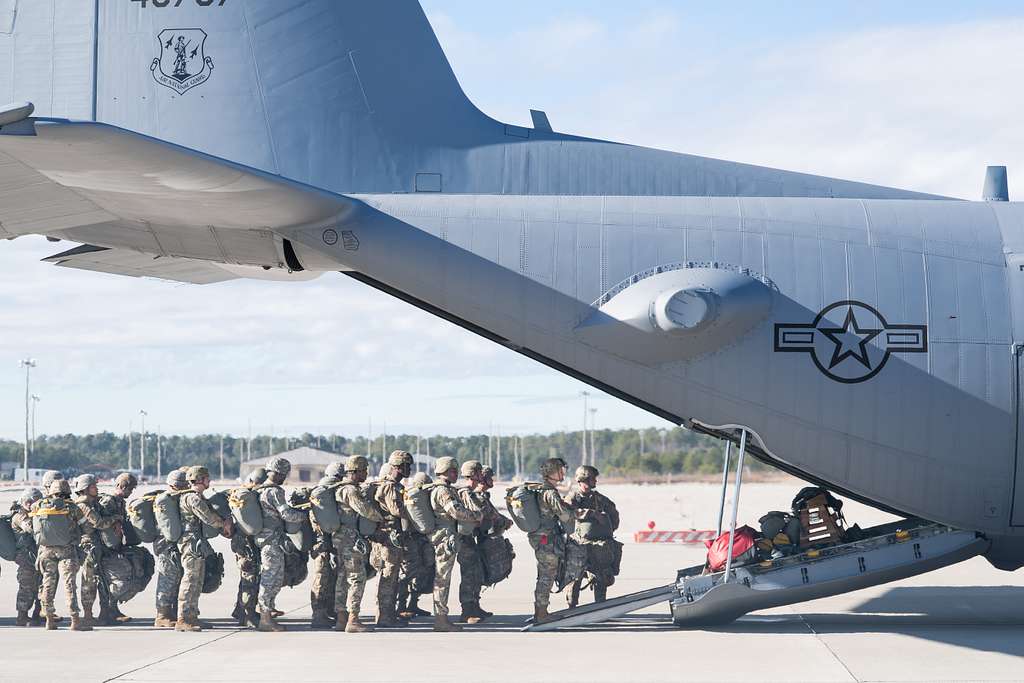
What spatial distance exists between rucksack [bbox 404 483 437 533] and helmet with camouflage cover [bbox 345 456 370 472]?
0.58 m

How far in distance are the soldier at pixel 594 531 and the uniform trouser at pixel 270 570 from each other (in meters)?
3.08

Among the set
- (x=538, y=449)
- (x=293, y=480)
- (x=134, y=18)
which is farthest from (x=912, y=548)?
(x=538, y=449)

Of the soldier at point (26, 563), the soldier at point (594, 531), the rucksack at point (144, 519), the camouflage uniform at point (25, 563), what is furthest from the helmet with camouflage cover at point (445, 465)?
the camouflage uniform at point (25, 563)

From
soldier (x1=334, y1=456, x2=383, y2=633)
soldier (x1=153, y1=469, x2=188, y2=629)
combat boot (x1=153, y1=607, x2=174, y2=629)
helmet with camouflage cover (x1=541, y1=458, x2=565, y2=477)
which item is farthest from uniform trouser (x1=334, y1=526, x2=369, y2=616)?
helmet with camouflage cover (x1=541, y1=458, x2=565, y2=477)

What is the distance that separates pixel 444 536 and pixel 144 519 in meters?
3.27

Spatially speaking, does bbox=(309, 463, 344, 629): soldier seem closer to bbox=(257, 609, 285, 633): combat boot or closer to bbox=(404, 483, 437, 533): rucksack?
bbox=(257, 609, 285, 633): combat boot

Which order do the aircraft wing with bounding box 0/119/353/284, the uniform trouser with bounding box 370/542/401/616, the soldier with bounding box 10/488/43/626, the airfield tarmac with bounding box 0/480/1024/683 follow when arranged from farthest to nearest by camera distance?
the soldier with bounding box 10/488/43/626
the uniform trouser with bounding box 370/542/401/616
the airfield tarmac with bounding box 0/480/1024/683
the aircraft wing with bounding box 0/119/353/284

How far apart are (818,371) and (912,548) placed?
2.05 meters

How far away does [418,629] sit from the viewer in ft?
38.9

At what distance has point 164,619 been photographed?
1196 cm

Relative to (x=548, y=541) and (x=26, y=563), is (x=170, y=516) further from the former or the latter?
(x=548, y=541)

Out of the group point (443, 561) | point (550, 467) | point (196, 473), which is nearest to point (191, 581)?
point (196, 473)

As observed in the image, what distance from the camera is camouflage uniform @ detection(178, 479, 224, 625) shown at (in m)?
11.7

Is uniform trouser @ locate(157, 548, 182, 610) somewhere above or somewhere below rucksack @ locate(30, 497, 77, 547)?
below
